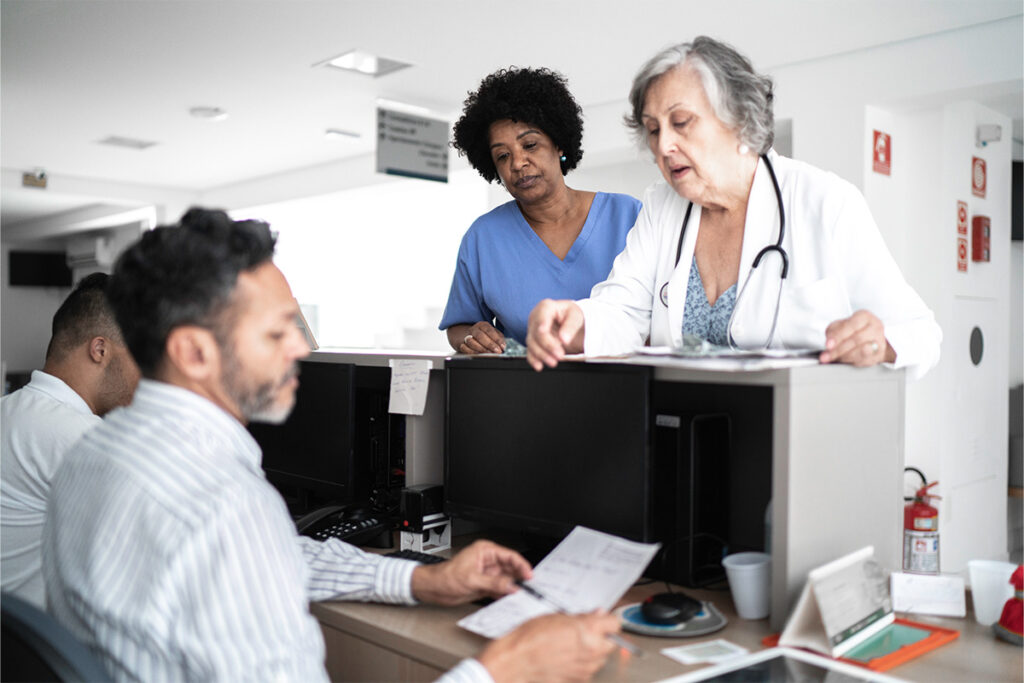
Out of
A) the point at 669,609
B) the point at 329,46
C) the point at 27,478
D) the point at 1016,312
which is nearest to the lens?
the point at 669,609

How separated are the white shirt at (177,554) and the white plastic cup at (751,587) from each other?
0.47 metres

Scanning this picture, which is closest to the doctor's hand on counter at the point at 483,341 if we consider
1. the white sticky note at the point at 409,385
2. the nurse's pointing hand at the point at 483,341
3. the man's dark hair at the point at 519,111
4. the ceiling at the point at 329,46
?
the nurse's pointing hand at the point at 483,341

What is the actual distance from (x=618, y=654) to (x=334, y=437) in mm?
1017

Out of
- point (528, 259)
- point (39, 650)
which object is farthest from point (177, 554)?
point (528, 259)

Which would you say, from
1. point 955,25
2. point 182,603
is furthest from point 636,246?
point 955,25

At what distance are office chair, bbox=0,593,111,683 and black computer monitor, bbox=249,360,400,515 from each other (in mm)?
941

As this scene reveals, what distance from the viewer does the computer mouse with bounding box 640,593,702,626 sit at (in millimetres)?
1268

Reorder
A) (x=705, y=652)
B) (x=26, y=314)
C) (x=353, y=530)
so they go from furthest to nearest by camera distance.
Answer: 1. (x=26, y=314)
2. (x=353, y=530)
3. (x=705, y=652)

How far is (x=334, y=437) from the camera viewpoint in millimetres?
2023

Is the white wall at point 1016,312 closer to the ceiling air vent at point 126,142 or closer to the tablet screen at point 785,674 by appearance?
the tablet screen at point 785,674

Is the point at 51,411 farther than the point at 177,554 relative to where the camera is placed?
Yes

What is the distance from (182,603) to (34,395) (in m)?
1.27

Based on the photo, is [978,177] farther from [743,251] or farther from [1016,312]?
[743,251]

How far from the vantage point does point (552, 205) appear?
229 cm
